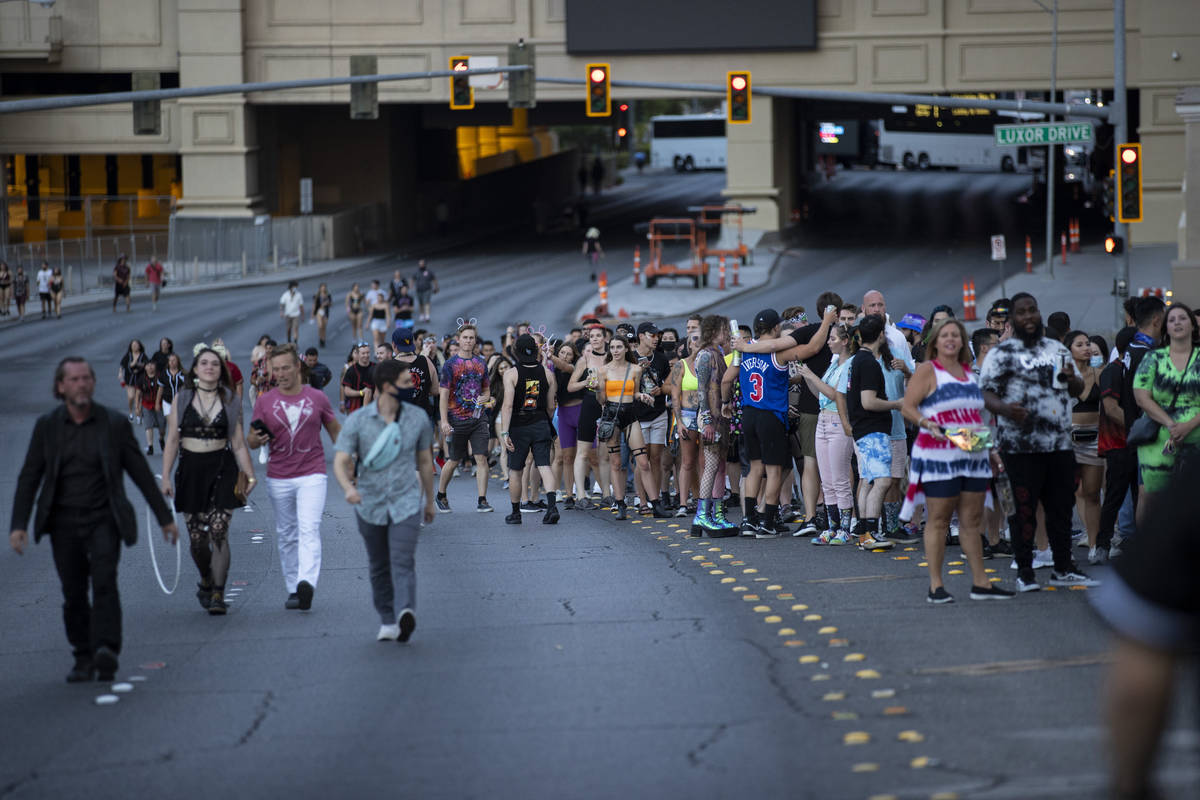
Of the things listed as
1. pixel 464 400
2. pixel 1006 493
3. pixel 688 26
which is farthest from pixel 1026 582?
pixel 688 26

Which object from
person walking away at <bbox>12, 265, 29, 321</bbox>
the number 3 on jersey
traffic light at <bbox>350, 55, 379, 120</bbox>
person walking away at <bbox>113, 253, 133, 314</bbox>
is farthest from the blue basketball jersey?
person walking away at <bbox>113, 253, 133, 314</bbox>

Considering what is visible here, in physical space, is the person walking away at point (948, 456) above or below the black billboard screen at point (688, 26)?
below

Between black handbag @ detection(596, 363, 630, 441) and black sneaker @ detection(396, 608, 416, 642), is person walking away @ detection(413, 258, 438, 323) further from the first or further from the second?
black sneaker @ detection(396, 608, 416, 642)

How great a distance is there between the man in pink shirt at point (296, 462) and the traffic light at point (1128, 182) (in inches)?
670

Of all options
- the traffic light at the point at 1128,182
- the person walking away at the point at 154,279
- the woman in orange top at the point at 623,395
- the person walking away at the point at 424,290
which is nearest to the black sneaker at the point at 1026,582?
the woman in orange top at the point at 623,395

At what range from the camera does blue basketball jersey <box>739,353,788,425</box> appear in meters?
12.8

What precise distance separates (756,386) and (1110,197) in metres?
28.7

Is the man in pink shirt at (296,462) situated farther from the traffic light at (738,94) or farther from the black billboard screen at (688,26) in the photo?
the black billboard screen at (688,26)

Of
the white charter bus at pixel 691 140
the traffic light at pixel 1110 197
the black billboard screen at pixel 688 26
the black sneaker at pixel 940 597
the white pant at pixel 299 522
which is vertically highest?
the black billboard screen at pixel 688 26

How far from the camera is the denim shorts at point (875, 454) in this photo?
1199 centimetres

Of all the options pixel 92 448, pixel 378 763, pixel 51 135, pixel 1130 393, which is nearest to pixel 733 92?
pixel 1130 393

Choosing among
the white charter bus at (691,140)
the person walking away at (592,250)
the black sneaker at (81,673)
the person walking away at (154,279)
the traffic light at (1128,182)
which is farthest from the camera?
the white charter bus at (691,140)

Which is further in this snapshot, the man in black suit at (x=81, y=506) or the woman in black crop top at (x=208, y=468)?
the woman in black crop top at (x=208, y=468)

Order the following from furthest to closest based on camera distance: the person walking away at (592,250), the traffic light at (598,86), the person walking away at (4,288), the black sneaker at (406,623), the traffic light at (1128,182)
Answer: the person walking away at (592,250), the person walking away at (4,288), the traffic light at (598,86), the traffic light at (1128,182), the black sneaker at (406,623)
